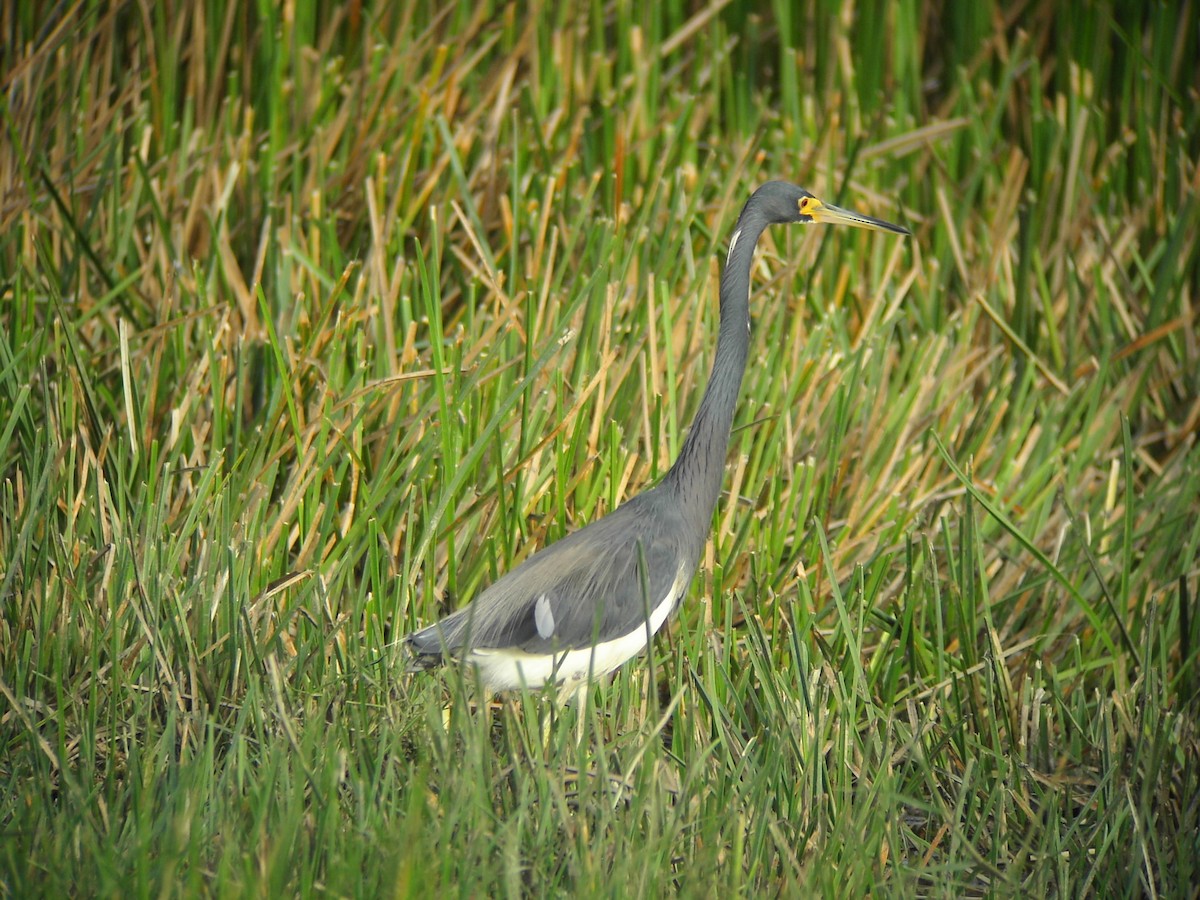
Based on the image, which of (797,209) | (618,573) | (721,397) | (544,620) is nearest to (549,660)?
(544,620)

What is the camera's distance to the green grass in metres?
2.28

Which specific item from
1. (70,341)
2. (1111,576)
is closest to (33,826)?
(70,341)

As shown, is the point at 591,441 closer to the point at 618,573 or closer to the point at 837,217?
the point at 618,573

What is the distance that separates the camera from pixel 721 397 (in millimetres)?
2998

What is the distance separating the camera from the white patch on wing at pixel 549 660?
9.28 feet

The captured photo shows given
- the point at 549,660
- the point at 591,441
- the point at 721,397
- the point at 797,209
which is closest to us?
the point at 549,660

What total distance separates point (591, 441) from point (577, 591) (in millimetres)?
658

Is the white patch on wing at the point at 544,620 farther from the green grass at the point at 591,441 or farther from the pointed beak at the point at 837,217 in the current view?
the pointed beak at the point at 837,217

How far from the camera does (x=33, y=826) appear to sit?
2.12 metres

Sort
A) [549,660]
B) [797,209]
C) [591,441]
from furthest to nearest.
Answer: [591,441], [797,209], [549,660]

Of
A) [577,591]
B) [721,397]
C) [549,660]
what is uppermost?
[721,397]

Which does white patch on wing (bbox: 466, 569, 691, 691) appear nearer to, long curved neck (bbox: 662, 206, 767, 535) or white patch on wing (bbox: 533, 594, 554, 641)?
white patch on wing (bbox: 533, 594, 554, 641)

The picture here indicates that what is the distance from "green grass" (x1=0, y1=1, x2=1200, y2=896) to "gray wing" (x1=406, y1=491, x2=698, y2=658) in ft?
0.49

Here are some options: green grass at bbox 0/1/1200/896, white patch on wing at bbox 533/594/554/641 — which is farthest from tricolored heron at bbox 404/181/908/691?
green grass at bbox 0/1/1200/896
